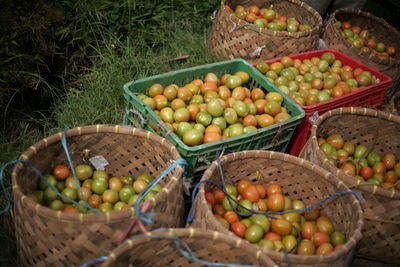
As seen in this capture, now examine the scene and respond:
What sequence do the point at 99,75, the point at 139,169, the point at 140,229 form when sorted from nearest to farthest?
the point at 140,229 < the point at 139,169 < the point at 99,75

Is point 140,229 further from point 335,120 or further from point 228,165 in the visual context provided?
point 335,120

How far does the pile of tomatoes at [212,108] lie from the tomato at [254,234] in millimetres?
618

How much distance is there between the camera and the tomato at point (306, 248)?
2.07 meters

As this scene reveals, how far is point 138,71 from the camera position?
11.5 feet

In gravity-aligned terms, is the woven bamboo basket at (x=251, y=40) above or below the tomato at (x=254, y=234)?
above

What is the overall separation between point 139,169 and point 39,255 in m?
0.76

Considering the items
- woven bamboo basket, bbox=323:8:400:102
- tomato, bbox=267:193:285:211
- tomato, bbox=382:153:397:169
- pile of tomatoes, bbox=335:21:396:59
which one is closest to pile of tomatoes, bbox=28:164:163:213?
tomato, bbox=267:193:285:211

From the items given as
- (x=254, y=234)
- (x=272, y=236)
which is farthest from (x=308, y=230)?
(x=254, y=234)

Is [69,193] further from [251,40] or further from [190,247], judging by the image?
[251,40]

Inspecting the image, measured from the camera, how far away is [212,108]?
2.75 metres

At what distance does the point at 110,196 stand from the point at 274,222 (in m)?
0.87

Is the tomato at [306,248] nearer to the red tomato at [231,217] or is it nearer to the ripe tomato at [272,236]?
the ripe tomato at [272,236]

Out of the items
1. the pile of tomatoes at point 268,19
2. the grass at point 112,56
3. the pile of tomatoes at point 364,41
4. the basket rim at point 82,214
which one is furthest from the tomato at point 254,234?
the pile of tomatoes at point 364,41

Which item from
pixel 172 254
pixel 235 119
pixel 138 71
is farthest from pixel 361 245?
pixel 138 71
